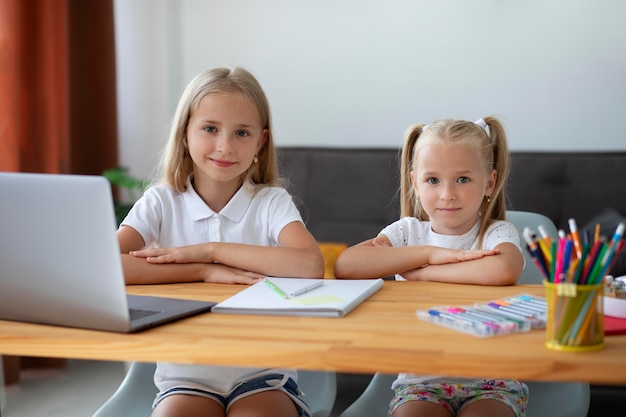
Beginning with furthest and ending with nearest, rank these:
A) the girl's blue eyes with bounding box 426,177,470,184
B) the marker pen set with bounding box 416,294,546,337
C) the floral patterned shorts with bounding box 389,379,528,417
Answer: the girl's blue eyes with bounding box 426,177,470,184, the floral patterned shorts with bounding box 389,379,528,417, the marker pen set with bounding box 416,294,546,337

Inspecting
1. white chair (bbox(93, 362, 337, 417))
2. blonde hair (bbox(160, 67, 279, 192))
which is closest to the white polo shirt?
blonde hair (bbox(160, 67, 279, 192))

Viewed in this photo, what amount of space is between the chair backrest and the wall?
1880 mm

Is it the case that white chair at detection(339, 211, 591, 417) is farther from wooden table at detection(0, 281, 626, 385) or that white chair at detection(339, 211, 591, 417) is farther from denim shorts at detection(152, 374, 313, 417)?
wooden table at detection(0, 281, 626, 385)

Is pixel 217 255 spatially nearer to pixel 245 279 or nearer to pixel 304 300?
pixel 245 279

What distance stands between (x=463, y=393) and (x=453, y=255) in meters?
0.27

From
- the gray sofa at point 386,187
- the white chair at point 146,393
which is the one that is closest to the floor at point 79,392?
the gray sofa at point 386,187

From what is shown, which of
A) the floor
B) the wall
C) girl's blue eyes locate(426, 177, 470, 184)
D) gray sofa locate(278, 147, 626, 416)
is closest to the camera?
girl's blue eyes locate(426, 177, 470, 184)

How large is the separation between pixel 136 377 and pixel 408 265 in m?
0.60

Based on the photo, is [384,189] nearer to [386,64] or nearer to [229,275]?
[386,64]

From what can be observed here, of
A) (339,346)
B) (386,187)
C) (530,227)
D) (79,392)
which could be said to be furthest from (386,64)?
(339,346)

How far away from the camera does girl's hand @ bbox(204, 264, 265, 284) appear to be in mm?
Result: 1648

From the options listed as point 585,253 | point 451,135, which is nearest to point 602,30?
point 451,135

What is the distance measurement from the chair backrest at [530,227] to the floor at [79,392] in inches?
35.5

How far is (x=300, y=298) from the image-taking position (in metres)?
1.40
